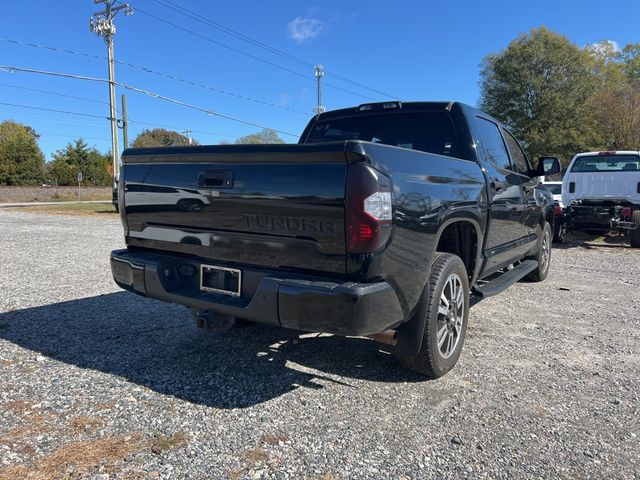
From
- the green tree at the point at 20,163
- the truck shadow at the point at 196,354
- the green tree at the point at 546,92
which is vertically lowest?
the truck shadow at the point at 196,354

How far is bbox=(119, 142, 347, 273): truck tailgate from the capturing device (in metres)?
2.66

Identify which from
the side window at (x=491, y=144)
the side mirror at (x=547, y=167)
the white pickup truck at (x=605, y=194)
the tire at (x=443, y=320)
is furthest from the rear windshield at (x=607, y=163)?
the tire at (x=443, y=320)

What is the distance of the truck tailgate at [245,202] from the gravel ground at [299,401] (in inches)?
36.3

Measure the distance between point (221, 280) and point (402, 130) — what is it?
2.31 metres

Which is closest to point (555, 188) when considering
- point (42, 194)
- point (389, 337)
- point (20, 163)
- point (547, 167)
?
point (547, 167)

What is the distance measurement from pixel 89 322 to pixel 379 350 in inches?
111

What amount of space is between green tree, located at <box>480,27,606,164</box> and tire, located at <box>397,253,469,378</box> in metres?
30.0

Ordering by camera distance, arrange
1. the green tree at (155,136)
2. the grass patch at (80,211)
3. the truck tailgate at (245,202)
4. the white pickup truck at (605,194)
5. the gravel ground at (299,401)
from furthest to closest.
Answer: the green tree at (155,136), the grass patch at (80,211), the white pickup truck at (605,194), the truck tailgate at (245,202), the gravel ground at (299,401)

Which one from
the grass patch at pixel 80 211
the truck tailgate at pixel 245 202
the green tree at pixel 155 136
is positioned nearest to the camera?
the truck tailgate at pixel 245 202

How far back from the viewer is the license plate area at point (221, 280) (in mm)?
3020

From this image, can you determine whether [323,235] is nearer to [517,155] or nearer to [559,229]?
[517,155]

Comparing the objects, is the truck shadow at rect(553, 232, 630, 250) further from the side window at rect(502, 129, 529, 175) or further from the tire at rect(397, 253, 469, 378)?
the tire at rect(397, 253, 469, 378)

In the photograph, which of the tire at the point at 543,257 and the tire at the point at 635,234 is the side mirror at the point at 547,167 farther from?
the tire at the point at 635,234

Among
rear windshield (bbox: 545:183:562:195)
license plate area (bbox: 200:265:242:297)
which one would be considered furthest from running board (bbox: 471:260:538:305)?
rear windshield (bbox: 545:183:562:195)
